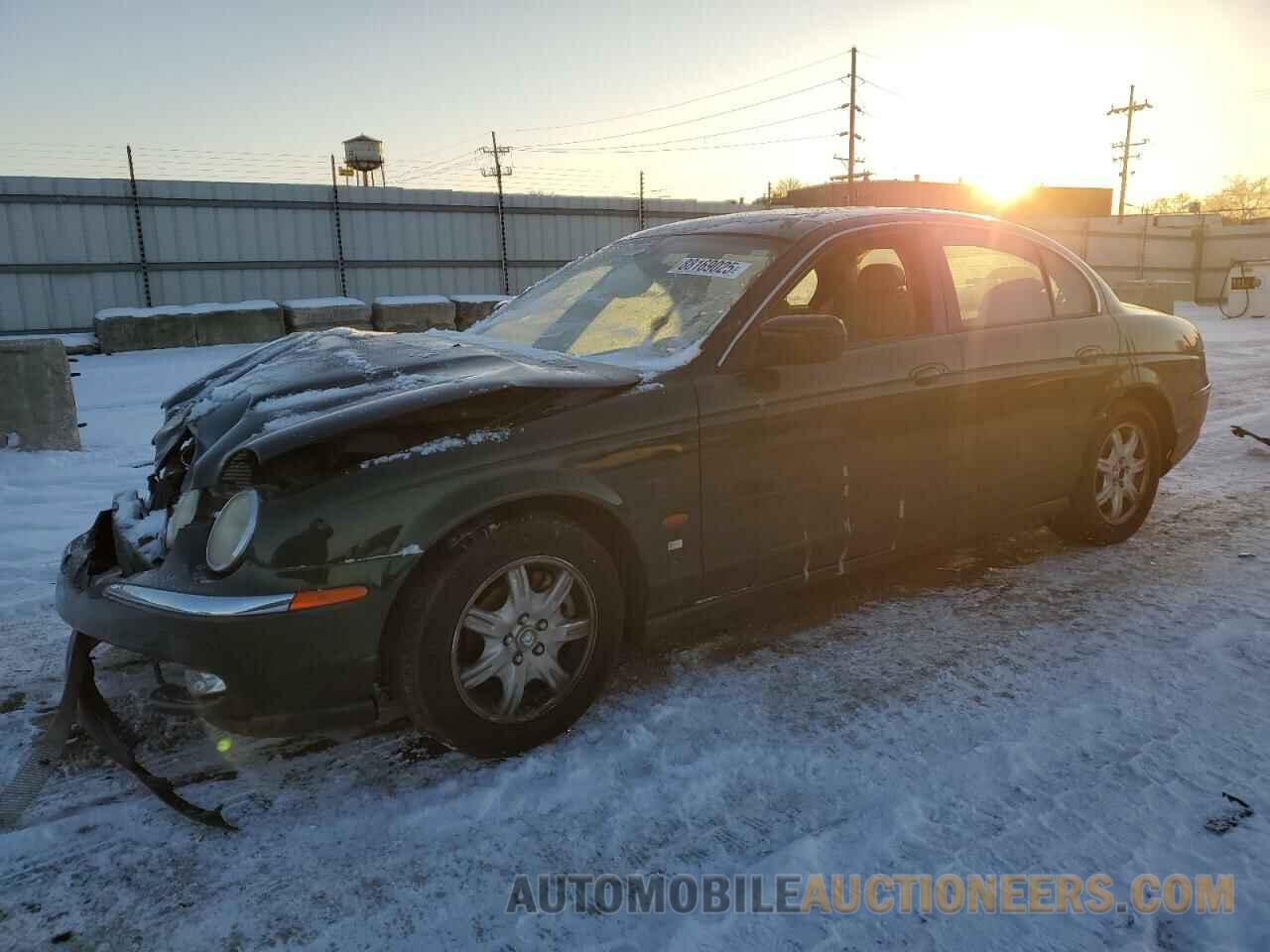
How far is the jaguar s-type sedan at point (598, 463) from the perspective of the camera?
2.39 metres

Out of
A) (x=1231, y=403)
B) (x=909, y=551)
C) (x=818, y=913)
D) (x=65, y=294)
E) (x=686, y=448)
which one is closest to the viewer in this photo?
(x=818, y=913)

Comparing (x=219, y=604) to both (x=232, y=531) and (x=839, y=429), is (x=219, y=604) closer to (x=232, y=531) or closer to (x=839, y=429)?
(x=232, y=531)

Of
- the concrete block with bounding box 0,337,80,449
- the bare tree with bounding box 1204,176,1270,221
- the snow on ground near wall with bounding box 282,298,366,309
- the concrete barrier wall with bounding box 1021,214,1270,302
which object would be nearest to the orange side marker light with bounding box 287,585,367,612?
the concrete block with bounding box 0,337,80,449

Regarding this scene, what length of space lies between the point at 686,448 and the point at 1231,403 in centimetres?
776

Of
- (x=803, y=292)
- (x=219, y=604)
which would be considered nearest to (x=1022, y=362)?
(x=803, y=292)

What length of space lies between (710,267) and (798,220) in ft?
1.51

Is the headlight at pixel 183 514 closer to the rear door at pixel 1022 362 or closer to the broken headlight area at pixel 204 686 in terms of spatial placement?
the broken headlight area at pixel 204 686

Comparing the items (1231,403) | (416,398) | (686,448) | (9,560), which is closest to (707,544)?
(686,448)

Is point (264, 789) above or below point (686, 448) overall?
below

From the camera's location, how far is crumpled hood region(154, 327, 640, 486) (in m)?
2.53

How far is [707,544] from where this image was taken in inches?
121

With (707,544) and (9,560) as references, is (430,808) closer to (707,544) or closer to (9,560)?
(707,544)

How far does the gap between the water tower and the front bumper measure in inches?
1215

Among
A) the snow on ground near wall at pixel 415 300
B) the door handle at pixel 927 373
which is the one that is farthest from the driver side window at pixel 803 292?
the snow on ground near wall at pixel 415 300
